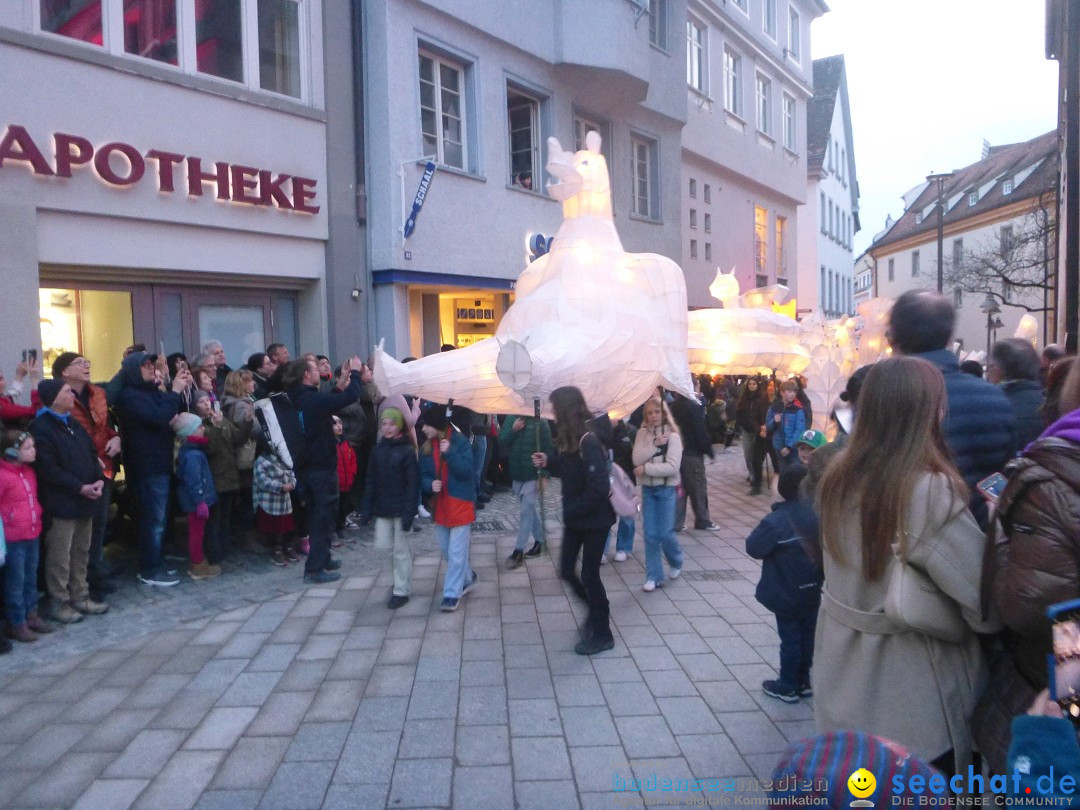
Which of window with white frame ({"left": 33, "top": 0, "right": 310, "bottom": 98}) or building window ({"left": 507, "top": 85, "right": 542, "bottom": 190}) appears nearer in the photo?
window with white frame ({"left": 33, "top": 0, "right": 310, "bottom": 98})

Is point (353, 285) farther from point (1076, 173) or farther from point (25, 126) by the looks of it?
point (1076, 173)

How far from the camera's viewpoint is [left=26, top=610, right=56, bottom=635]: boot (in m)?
5.71

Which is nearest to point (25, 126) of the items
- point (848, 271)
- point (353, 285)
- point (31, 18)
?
point (31, 18)

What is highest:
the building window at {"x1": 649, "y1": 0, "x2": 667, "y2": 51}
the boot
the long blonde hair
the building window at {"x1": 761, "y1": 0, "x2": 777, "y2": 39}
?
the building window at {"x1": 761, "y1": 0, "x2": 777, "y2": 39}

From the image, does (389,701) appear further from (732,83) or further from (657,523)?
(732,83)

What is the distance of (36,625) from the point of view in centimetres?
571

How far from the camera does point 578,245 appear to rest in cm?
705

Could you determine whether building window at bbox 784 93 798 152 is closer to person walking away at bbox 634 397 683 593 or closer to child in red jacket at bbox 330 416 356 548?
child in red jacket at bbox 330 416 356 548

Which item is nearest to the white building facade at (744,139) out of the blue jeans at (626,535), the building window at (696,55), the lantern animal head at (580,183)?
the building window at (696,55)

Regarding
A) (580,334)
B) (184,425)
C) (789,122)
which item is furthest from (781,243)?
(184,425)

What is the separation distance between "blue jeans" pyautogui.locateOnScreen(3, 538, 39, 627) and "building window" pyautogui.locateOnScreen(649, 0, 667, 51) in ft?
51.6

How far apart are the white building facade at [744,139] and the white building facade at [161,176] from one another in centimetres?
1115

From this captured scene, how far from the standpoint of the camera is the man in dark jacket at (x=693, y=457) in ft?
28.1

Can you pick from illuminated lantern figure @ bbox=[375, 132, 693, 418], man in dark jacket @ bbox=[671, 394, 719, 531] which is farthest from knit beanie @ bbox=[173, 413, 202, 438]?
man in dark jacket @ bbox=[671, 394, 719, 531]
